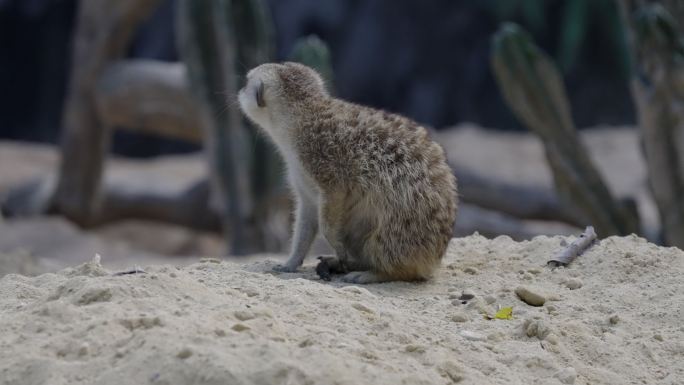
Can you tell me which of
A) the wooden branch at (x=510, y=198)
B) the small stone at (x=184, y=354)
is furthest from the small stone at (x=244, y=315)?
the wooden branch at (x=510, y=198)

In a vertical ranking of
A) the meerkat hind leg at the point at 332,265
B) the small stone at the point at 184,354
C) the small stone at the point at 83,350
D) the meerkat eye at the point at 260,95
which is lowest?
the small stone at the point at 83,350

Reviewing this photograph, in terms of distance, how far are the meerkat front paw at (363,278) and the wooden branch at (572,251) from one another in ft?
2.11

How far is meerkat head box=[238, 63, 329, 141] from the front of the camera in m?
3.86

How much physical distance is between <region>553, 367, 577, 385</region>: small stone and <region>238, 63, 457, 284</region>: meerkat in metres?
0.90

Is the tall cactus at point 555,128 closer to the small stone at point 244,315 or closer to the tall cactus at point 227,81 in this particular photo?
the tall cactus at point 227,81

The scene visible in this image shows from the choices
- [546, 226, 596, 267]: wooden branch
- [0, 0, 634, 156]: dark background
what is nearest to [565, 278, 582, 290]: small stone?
[546, 226, 596, 267]: wooden branch

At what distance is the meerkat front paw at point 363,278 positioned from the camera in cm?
363

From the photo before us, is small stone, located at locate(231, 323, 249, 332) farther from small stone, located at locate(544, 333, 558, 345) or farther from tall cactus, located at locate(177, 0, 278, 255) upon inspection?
tall cactus, located at locate(177, 0, 278, 255)

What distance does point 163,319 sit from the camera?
2539mm

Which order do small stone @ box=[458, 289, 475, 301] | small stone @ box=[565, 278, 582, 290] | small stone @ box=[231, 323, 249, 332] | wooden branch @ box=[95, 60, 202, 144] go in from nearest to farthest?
small stone @ box=[231, 323, 249, 332] < small stone @ box=[458, 289, 475, 301] < small stone @ box=[565, 278, 582, 290] < wooden branch @ box=[95, 60, 202, 144]

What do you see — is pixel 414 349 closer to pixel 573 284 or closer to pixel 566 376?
pixel 566 376

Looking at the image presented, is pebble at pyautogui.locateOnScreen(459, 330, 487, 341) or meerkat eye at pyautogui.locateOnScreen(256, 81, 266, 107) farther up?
meerkat eye at pyautogui.locateOnScreen(256, 81, 266, 107)

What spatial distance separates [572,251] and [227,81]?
4955 millimetres

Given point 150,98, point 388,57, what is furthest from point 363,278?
point 388,57
